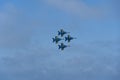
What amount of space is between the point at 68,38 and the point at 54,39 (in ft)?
17.1

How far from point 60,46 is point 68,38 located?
3.73m

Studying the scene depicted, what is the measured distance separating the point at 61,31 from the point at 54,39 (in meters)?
3.89

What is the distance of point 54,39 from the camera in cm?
4697

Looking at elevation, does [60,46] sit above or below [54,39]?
below

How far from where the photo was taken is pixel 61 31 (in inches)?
1788

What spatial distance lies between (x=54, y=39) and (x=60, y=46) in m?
4.30

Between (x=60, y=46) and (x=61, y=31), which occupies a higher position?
(x=61, y=31)

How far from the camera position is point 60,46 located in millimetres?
43938

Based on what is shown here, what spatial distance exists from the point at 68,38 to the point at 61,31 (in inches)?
132

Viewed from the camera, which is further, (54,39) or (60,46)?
(54,39)

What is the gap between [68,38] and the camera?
44.6 meters
